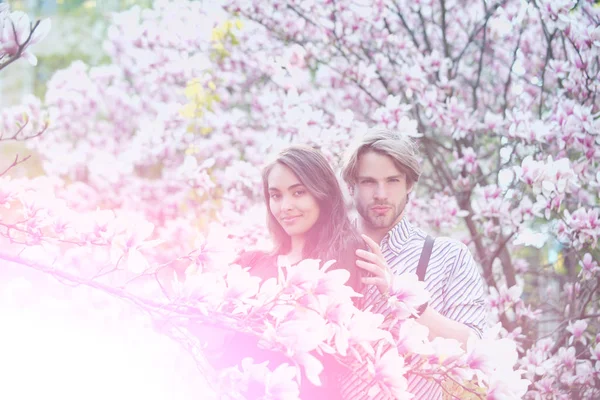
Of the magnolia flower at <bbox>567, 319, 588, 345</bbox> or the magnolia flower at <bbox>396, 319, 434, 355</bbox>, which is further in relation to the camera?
the magnolia flower at <bbox>567, 319, 588, 345</bbox>

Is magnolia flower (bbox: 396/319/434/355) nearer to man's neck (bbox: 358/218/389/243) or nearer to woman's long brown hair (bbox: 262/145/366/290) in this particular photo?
woman's long brown hair (bbox: 262/145/366/290)

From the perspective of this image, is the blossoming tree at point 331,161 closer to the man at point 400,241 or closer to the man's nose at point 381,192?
the man at point 400,241

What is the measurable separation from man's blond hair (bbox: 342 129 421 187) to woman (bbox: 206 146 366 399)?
3.3 inches

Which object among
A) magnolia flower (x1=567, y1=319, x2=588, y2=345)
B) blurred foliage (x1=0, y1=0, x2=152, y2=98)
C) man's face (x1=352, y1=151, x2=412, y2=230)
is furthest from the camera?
blurred foliage (x1=0, y1=0, x2=152, y2=98)

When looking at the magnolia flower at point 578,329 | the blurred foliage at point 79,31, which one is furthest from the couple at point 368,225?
the blurred foliage at point 79,31

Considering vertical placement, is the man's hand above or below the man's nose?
below

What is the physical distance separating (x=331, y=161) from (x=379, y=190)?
4.59 feet

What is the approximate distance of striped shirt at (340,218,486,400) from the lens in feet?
6.31

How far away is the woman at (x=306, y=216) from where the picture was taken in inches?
75.9

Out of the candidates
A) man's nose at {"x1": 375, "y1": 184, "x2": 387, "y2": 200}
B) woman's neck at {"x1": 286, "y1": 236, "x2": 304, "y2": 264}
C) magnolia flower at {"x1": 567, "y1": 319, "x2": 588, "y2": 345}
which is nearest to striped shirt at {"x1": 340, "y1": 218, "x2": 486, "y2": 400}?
man's nose at {"x1": 375, "y1": 184, "x2": 387, "y2": 200}

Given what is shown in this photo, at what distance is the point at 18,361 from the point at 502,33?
3.16m

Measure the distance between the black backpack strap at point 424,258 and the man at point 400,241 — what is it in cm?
1

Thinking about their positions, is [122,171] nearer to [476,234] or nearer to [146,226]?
[476,234]

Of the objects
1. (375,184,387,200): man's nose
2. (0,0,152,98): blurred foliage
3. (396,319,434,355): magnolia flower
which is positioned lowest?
(396,319,434,355): magnolia flower
